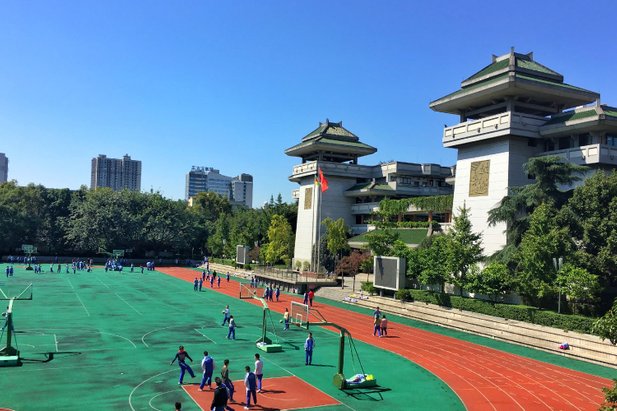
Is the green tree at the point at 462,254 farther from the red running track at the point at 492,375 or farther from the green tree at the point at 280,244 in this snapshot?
the green tree at the point at 280,244

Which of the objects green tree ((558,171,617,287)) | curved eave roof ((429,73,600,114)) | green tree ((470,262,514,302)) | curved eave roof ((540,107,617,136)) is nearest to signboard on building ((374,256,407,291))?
green tree ((470,262,514,302))

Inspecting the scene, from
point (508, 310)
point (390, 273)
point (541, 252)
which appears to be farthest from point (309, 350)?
point (390, 273)

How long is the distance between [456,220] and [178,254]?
72.7 m

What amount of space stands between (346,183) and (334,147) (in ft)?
16.8

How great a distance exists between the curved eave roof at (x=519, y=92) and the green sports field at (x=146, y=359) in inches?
912

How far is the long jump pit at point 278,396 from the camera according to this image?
16.8 meters

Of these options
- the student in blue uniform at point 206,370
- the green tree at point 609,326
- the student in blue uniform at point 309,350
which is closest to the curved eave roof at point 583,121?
the student in blue uniform at point 309,350

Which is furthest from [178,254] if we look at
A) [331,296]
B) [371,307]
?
[371,307]

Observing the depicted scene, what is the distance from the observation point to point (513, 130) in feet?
127

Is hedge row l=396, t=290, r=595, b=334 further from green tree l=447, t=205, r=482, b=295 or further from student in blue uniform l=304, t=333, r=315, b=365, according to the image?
student in blue uniform l=304, t=333, r=315, b=365

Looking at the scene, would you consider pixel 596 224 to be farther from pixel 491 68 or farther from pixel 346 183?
pixel 346 183

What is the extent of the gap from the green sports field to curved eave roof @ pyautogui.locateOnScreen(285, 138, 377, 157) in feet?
105

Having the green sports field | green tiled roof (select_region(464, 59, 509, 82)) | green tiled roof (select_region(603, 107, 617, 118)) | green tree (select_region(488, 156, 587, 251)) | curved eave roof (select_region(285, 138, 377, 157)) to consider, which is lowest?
the green sports field

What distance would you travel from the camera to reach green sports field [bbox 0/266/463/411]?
56.5 ft
